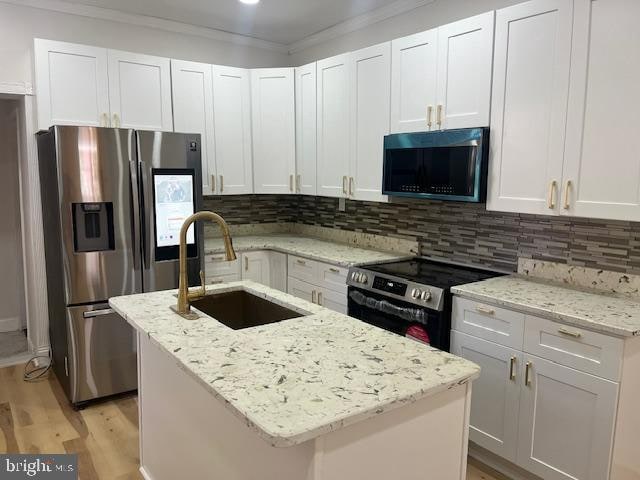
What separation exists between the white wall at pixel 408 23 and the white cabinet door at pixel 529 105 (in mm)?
570

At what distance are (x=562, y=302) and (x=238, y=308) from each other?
1.54 m

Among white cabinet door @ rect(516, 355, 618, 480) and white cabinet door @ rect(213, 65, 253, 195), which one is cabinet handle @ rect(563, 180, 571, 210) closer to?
white cabinet door @ rect(516, 355, 618, 480)

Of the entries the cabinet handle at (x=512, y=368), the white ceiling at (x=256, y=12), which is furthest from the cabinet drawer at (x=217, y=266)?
the cabinet handle at (x=512, y=368)

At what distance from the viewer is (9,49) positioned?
11.0 ft

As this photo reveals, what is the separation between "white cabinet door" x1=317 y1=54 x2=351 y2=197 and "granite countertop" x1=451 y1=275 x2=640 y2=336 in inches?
57.6

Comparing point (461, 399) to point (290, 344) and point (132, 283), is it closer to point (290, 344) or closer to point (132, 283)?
point (290, 344)

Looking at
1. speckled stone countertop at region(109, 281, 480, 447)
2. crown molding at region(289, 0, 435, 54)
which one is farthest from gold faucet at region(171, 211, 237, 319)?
crown molding at region(289, 0, 435, 54)

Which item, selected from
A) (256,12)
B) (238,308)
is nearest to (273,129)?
(256,12)

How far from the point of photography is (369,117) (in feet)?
11.0

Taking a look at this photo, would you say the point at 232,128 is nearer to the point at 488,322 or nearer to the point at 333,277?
the point at 333,277

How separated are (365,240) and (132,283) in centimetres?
182

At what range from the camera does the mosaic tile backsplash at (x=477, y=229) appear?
8.14 ft

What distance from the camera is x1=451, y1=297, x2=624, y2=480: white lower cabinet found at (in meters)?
2.01
